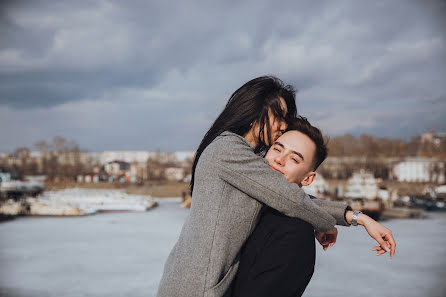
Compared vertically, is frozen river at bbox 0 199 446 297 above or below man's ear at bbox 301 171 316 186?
below

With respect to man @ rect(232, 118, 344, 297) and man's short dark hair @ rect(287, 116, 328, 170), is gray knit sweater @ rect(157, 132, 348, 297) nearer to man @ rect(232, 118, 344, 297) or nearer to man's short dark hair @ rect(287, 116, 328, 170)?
man @ rect(232, 118, 344, 297)

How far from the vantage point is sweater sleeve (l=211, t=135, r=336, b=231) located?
0.98 m

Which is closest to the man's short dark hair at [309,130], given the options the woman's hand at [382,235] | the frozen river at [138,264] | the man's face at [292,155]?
the man's face at [292,155]

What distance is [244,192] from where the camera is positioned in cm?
100

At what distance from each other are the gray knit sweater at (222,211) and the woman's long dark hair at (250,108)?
0.32 feet

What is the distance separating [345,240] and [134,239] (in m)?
3.04

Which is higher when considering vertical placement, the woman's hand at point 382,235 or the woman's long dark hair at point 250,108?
the woman's long dark hair at point 250,108

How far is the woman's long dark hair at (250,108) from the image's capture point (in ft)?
3.65

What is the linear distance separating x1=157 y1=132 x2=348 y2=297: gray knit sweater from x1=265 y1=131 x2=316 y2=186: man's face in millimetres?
112

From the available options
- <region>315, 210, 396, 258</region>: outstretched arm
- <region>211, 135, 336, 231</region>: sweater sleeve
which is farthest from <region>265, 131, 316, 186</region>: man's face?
<region>315, 210, 396, 258</region>: outstretched arm

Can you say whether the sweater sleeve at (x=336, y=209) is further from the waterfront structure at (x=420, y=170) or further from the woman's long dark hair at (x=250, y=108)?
the waterfront structure at (x=420, y=170)

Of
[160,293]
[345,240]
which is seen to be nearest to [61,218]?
[345,240]

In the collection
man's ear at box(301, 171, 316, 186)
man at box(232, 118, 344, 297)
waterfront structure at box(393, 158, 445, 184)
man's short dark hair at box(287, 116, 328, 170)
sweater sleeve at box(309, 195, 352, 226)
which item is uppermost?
man's short dark hair at box(287, 116, 328, 170)

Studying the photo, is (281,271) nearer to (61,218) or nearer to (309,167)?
(309,167)
